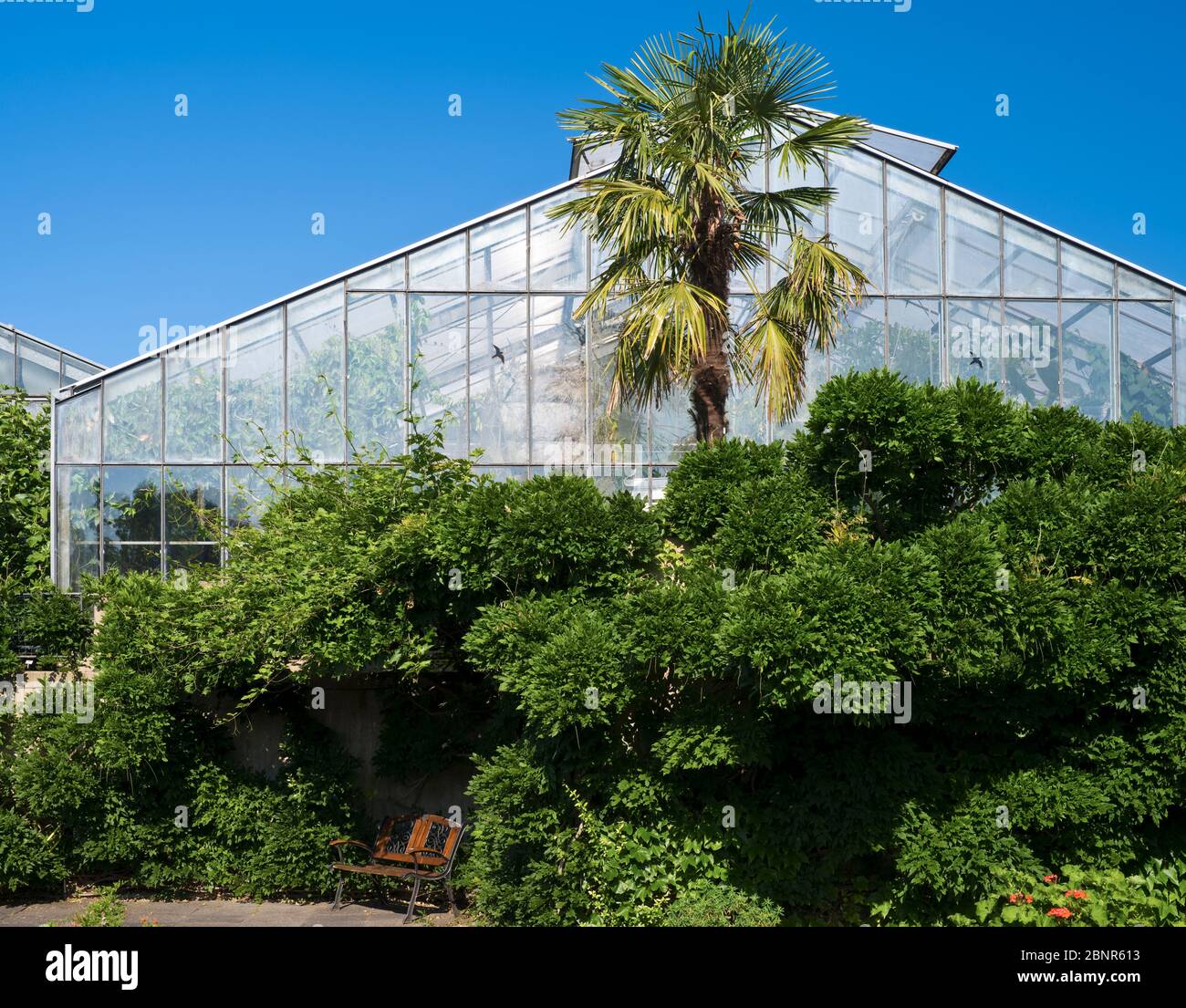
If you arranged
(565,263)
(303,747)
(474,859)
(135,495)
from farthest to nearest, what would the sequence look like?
(565,263)
(135,495)
(303,747)
(474,859)

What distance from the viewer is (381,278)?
15008 millimetres

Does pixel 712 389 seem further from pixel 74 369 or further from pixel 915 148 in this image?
pixel 74 369

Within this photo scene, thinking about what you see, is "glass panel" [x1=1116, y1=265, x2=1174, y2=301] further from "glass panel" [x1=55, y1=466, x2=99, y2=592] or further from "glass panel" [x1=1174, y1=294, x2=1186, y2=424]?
"glass panel" [x1=55, y1=466, x2=99, y2=592]

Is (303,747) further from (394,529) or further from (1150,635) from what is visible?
(1150,635)

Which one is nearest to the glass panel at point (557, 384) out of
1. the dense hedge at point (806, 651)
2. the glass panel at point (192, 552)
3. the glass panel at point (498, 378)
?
the glass panel at point (498, 378)

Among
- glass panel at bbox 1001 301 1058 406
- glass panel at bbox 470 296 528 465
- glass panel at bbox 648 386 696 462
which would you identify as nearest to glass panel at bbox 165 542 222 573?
glass panel at bbox 470 296 528 465

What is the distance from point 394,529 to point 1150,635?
496 cm

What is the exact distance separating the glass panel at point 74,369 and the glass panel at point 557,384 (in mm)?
9266

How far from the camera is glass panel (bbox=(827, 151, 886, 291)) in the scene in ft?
51.0

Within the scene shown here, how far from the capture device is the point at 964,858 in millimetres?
7074

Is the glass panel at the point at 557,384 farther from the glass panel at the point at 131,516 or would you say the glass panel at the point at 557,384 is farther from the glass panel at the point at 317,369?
the glass panel at the point at 131,516

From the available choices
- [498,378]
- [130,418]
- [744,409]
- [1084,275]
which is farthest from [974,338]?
[130,418]

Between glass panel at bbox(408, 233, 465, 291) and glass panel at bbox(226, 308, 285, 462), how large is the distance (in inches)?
74.0

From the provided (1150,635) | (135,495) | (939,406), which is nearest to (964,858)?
(1150,635)
